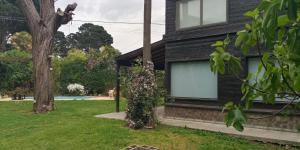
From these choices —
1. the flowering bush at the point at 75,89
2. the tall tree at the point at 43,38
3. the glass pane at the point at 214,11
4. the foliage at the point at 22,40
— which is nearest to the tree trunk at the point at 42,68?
the tall tree at the point at 43,38

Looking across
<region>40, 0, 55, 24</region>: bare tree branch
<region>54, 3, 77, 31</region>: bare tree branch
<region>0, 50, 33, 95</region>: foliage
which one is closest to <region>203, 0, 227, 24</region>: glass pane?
<region>54, 3, 77, 31</region>: bare tree branch

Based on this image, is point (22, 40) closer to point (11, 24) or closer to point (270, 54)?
point (11, 24)

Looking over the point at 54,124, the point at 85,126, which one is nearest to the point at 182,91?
the point at 85,126

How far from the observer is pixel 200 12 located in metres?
11.1

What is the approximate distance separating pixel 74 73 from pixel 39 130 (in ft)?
55.4

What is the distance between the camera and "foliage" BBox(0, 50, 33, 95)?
22719 millimetres

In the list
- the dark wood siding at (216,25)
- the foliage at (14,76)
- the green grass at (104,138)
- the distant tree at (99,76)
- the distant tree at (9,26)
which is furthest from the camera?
the distant tree at (9,26)

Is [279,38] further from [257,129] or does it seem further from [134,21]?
[134,21]

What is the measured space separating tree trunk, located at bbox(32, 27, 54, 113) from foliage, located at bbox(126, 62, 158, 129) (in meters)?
6.45

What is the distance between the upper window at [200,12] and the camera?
10.6m

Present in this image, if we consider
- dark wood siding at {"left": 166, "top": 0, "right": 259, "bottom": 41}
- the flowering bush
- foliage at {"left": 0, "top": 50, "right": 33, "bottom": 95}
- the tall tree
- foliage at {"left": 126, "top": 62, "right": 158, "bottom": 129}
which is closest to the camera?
foliage at {"left": 126, "top": 62, "right": 158, "bottom": 129}

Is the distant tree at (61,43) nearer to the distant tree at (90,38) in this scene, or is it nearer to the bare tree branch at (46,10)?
the distant tree at (90,38)

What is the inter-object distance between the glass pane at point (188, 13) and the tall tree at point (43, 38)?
547 cm

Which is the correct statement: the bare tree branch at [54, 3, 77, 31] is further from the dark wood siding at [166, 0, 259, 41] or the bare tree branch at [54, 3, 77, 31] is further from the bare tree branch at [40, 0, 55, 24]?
the dark wood siding at [166, 0, 259, 41]
